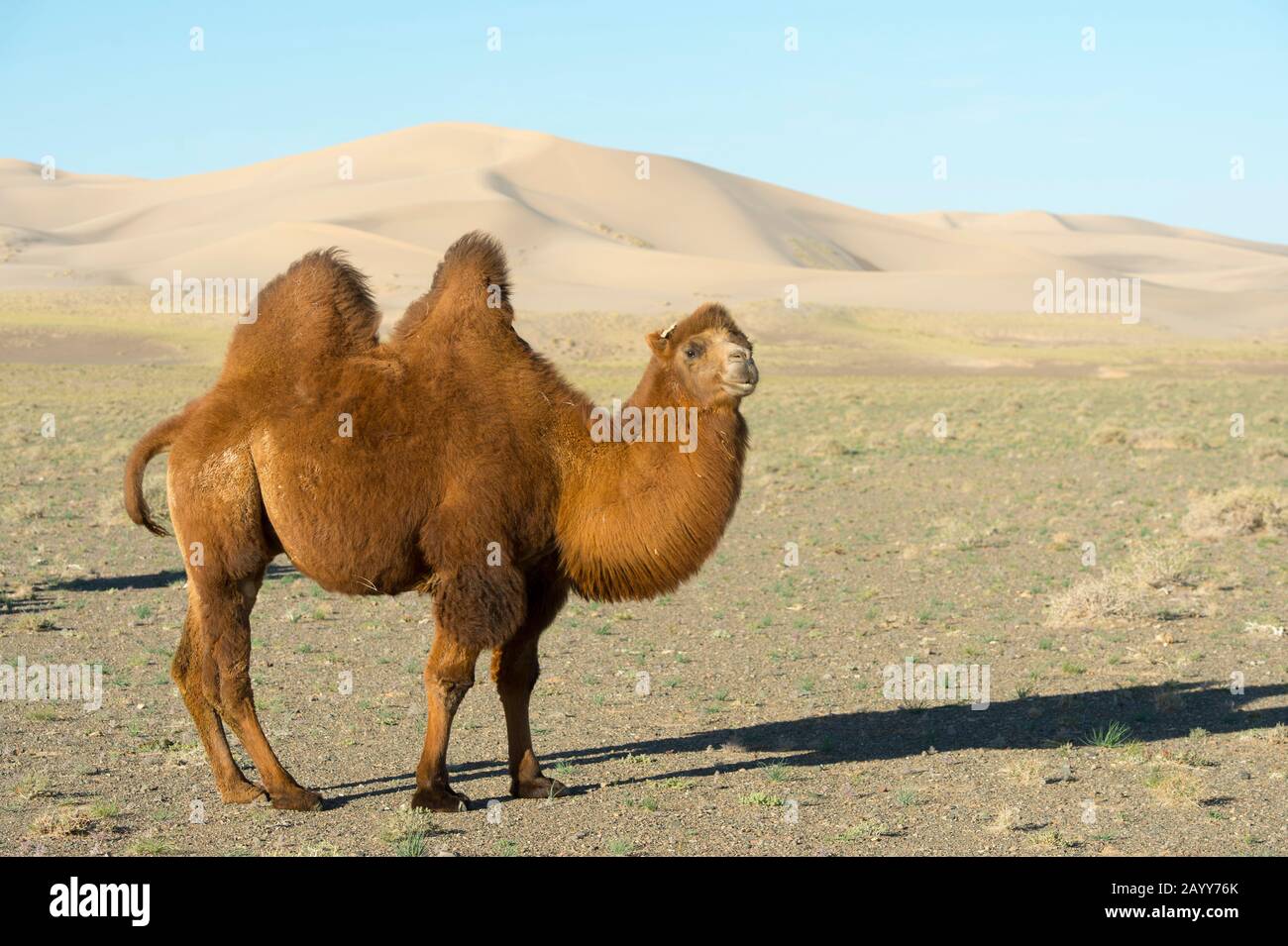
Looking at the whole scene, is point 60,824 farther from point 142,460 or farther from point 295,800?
point 142,460

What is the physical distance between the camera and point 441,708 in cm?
753

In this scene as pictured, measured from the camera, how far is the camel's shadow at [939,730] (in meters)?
8.77

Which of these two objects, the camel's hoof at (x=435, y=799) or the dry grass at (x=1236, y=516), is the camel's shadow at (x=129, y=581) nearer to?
the camel's hoof at (x=435, y=799)

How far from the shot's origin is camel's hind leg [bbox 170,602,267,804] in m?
7.72

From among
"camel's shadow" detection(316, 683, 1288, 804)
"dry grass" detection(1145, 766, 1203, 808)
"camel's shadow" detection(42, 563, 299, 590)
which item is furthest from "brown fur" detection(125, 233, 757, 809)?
"camel's shadow" detection(42, 563, 299, 590)

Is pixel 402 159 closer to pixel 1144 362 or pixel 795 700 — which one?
pixel 1144 362

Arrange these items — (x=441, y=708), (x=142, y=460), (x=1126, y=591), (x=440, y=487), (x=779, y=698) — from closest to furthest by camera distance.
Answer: (x=440, y=487)
(x=441, y=708)
(x=142, y=460)
(x=779, y=698)
(x=1126, y=591)

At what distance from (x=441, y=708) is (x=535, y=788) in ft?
2.62

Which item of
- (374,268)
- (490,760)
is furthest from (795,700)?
(374,268)

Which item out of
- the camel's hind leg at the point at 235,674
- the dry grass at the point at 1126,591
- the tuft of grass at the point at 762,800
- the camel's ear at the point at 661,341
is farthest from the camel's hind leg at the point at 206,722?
the dry grass at the point at 1126,591

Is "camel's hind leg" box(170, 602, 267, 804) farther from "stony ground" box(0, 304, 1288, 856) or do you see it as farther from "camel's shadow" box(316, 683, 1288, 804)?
"camel's shadow" box(316, 683, 1288, 804)

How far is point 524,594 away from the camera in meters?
7.48

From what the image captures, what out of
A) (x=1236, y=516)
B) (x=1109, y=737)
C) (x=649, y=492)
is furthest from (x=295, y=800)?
(x=1236, y=516)

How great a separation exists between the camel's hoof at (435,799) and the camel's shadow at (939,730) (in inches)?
24.0
